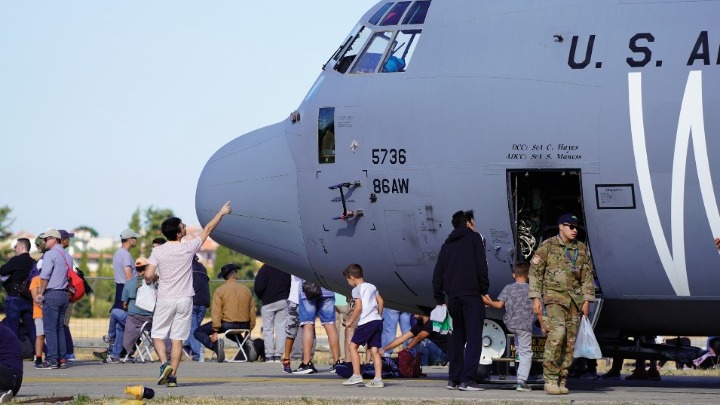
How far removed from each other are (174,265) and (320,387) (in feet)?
7.25

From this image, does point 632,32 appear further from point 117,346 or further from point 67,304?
point 117,346

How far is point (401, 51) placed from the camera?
52.5 ft

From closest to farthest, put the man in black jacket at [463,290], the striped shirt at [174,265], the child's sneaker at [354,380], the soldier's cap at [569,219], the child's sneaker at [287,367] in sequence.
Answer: the soldier's cap at [569,219] → the man in black jacket at [463,290] → the striped shirt at [174,265] → the child's sneaker at [354,380] → the child's sneaker at [287,367]

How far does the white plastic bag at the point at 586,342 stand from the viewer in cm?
1466

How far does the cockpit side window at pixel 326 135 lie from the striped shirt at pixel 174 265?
179 cm

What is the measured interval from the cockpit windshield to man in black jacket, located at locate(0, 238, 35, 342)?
8.33 meters

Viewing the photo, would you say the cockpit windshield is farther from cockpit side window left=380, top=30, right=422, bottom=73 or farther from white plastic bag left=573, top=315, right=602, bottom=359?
white plastic bag left=573, top=315, right=602, bottom=359

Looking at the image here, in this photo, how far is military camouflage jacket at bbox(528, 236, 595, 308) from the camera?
14.6 m

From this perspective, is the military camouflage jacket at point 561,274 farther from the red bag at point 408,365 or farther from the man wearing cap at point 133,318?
the man wearing cap at point 133,318

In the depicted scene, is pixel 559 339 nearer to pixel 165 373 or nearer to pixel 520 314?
pixel 520 314

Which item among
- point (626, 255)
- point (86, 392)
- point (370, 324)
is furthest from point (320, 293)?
point (626, 255)

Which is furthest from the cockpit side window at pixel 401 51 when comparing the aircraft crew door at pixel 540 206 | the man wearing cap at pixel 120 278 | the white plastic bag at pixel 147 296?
the man wearing cap at pixel 120 278

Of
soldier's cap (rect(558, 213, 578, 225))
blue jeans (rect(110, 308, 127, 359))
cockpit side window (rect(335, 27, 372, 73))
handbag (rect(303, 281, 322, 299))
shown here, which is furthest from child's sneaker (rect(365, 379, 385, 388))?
blue jeans (rect(110, 308, 127, 359))

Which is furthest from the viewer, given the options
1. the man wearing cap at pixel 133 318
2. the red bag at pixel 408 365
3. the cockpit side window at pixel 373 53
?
the man wearing cap at pixel 133 318
